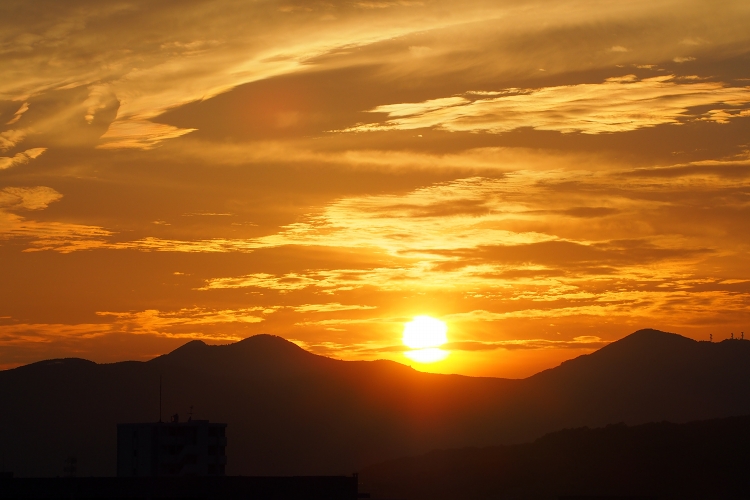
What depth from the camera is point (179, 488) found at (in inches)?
3073

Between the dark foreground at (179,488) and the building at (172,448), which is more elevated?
the building at (172,448)

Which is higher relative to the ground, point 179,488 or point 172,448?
point 172,448

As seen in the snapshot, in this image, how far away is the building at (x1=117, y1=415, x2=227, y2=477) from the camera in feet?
462

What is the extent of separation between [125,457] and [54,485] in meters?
71.0

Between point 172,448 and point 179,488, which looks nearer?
point 179,488

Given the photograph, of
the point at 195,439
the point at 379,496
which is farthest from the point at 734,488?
the point at 195,439

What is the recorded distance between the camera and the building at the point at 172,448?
5541 inches

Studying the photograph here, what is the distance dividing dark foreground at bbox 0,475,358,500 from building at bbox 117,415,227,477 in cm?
5824

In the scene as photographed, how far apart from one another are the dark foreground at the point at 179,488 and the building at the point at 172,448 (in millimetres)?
58240

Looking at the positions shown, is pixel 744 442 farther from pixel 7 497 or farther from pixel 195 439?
pixel 7 497

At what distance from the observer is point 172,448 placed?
14225 centimetres

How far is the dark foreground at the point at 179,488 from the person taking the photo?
75312 mm

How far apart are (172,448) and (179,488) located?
2608 inches

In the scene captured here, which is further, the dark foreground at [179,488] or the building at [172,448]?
the building at [172,448]
